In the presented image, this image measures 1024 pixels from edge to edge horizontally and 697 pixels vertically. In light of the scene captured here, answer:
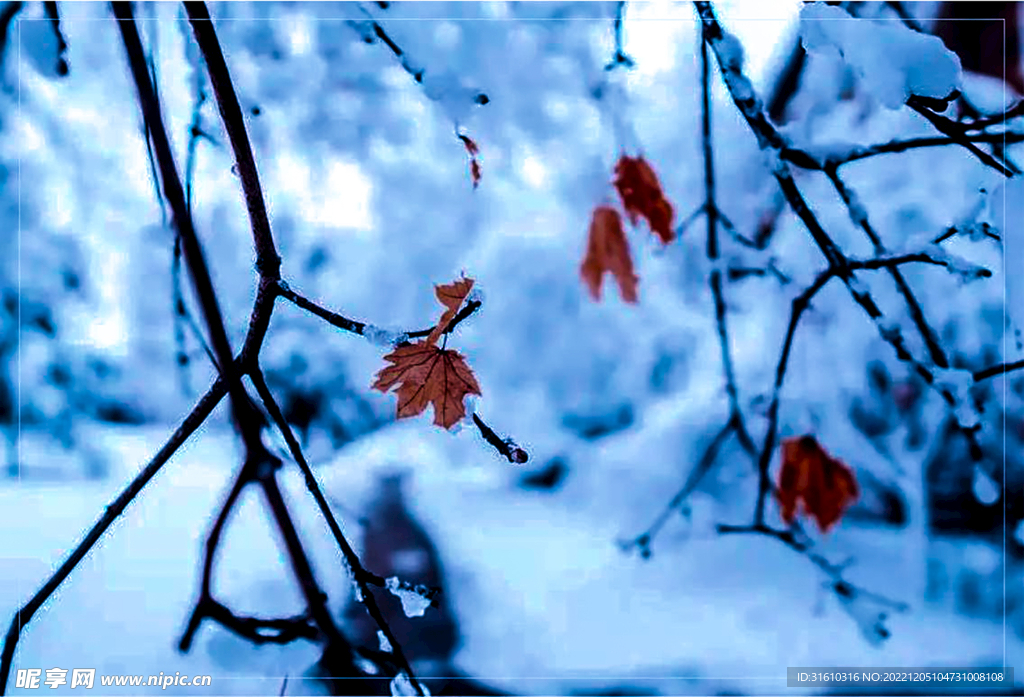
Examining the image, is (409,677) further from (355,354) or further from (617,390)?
(617,390)

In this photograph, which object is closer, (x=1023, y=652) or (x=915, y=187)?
(x=915, y=187)

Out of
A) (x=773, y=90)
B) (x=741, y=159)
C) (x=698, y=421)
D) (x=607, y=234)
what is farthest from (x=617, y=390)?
(x=607, y=234)

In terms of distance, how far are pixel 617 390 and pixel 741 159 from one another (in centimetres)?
125

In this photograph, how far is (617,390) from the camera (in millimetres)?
3225

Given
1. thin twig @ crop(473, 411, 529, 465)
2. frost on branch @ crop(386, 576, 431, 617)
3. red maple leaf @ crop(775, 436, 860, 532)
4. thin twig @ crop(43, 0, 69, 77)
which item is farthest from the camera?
red maple leaf @ crop(775, 436, 860, 532)

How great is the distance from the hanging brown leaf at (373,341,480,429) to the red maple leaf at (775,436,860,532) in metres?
0.76

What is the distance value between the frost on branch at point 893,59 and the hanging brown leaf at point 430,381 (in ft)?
0.98

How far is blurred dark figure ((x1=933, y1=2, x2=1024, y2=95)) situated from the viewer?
1400 millimetres

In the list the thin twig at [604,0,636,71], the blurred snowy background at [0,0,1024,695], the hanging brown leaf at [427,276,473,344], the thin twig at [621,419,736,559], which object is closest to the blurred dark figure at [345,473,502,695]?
the blurred snowy background at [0,0,1024,695]

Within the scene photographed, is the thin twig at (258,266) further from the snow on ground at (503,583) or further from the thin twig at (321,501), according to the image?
the snow on ground at (503,583)

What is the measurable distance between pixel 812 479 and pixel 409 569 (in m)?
1.12

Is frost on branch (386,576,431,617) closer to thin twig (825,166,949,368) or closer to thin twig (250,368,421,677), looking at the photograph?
thin twig (250,368,421,677)

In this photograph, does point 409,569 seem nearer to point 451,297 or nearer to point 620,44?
point 620,44

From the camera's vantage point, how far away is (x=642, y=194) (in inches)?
37.9
